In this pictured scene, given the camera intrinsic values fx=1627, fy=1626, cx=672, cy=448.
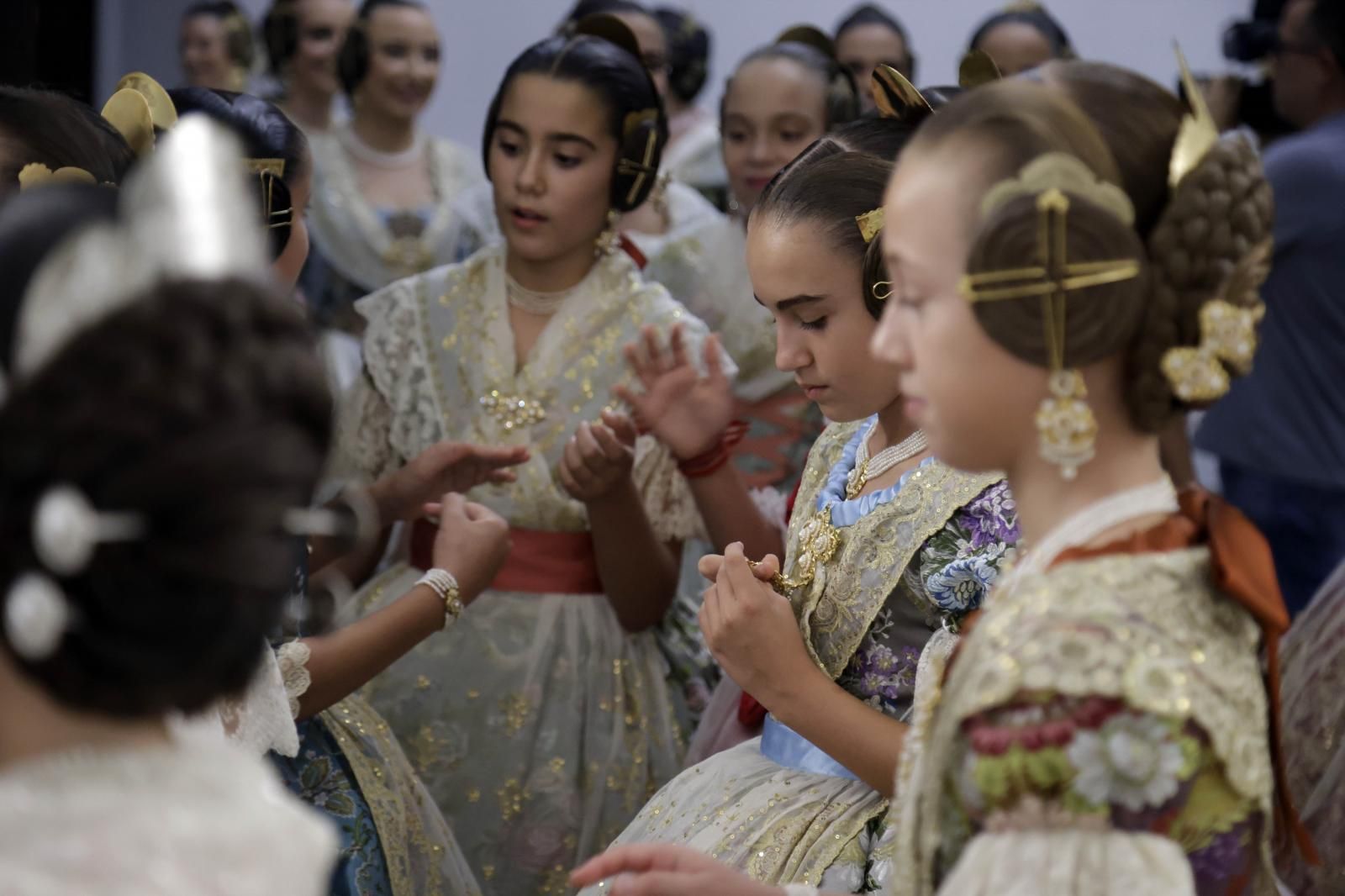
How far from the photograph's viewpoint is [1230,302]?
98cm

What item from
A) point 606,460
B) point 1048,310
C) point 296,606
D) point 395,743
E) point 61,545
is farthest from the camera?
point 606,460

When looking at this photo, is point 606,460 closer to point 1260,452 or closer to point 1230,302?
point 1230,302

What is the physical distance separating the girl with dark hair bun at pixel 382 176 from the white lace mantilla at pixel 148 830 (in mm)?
2650

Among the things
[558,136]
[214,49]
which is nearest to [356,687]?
[558,136]

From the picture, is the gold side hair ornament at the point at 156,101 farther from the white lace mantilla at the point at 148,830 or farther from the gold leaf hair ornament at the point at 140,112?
the white lace mantilla at the point at 148,830

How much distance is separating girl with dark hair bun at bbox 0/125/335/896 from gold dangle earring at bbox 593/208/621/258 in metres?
1.33

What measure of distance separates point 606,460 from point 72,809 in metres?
1.14

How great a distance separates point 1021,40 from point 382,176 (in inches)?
57.7

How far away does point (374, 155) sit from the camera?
12.0 ft

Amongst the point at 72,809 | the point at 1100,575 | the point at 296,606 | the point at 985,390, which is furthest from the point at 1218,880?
the point at 296,606

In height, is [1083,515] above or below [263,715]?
above

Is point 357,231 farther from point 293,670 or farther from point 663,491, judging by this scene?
point 293,670

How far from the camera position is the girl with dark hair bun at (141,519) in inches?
28.8

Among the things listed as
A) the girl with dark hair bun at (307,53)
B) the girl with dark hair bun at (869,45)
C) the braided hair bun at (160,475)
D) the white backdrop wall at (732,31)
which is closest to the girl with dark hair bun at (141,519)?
the braided hair bun at (160,475)
